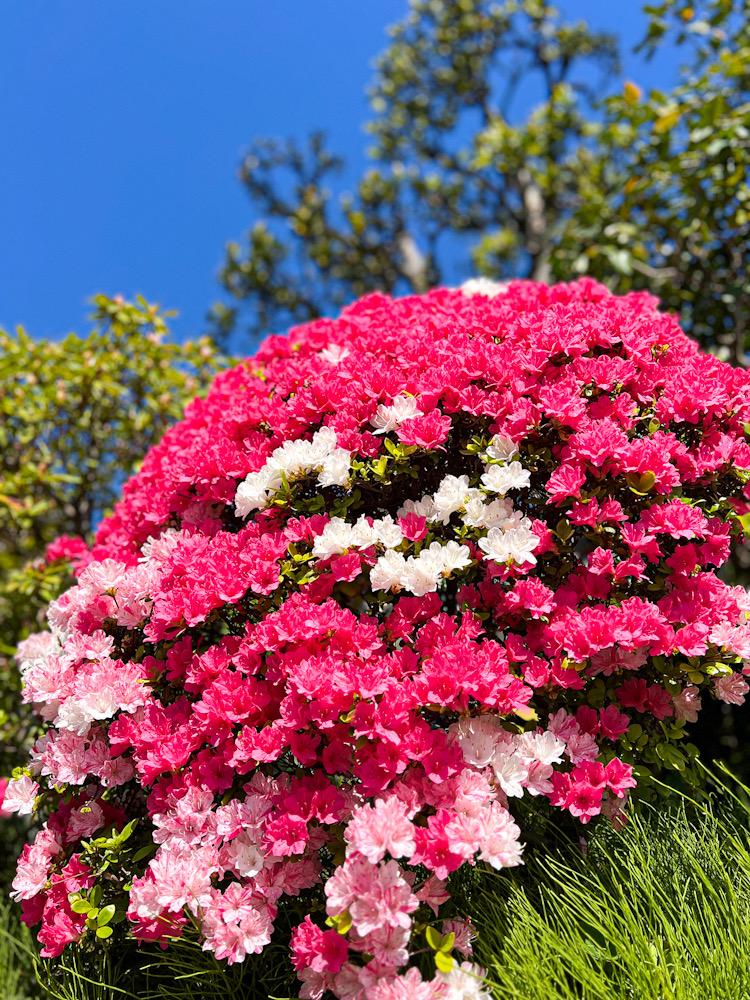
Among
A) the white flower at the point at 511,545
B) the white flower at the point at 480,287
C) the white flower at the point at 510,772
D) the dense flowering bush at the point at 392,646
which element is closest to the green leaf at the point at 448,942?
the dense flowering bush at the point at 392,646

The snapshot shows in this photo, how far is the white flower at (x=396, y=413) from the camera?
7.52 ft

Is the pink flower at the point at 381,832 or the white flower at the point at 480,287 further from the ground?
the white flower at the point at 480,287

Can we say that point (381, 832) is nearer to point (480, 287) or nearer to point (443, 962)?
point (443, 962)

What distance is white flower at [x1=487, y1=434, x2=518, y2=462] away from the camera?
2.24 metres

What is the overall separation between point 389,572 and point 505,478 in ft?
1.50

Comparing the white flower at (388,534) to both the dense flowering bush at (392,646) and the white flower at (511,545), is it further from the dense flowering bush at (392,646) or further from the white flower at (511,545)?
the white flower at (511,545)

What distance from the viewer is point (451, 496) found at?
2199 millimetres

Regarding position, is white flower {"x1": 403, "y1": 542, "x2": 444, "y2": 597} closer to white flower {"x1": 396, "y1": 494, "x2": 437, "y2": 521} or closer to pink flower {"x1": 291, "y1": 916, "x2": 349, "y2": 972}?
white flower {"x1": 396, "y1": 494, "x2": 437, "y2": 521}

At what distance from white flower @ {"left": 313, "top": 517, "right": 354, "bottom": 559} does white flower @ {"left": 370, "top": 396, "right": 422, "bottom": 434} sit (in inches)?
14.0

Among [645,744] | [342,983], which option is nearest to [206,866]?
[342,983]

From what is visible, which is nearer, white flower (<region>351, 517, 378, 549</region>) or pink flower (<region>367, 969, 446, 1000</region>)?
pink flower (<region>367, 969, 446, 1000</region>)

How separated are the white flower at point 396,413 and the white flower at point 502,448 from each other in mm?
252

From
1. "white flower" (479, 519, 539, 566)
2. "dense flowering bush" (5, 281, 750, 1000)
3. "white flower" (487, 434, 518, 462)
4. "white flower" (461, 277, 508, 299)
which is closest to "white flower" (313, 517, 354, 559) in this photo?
"dense flowering bush" (5, 281, 750, 1000)

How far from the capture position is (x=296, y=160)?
40.2 ft
